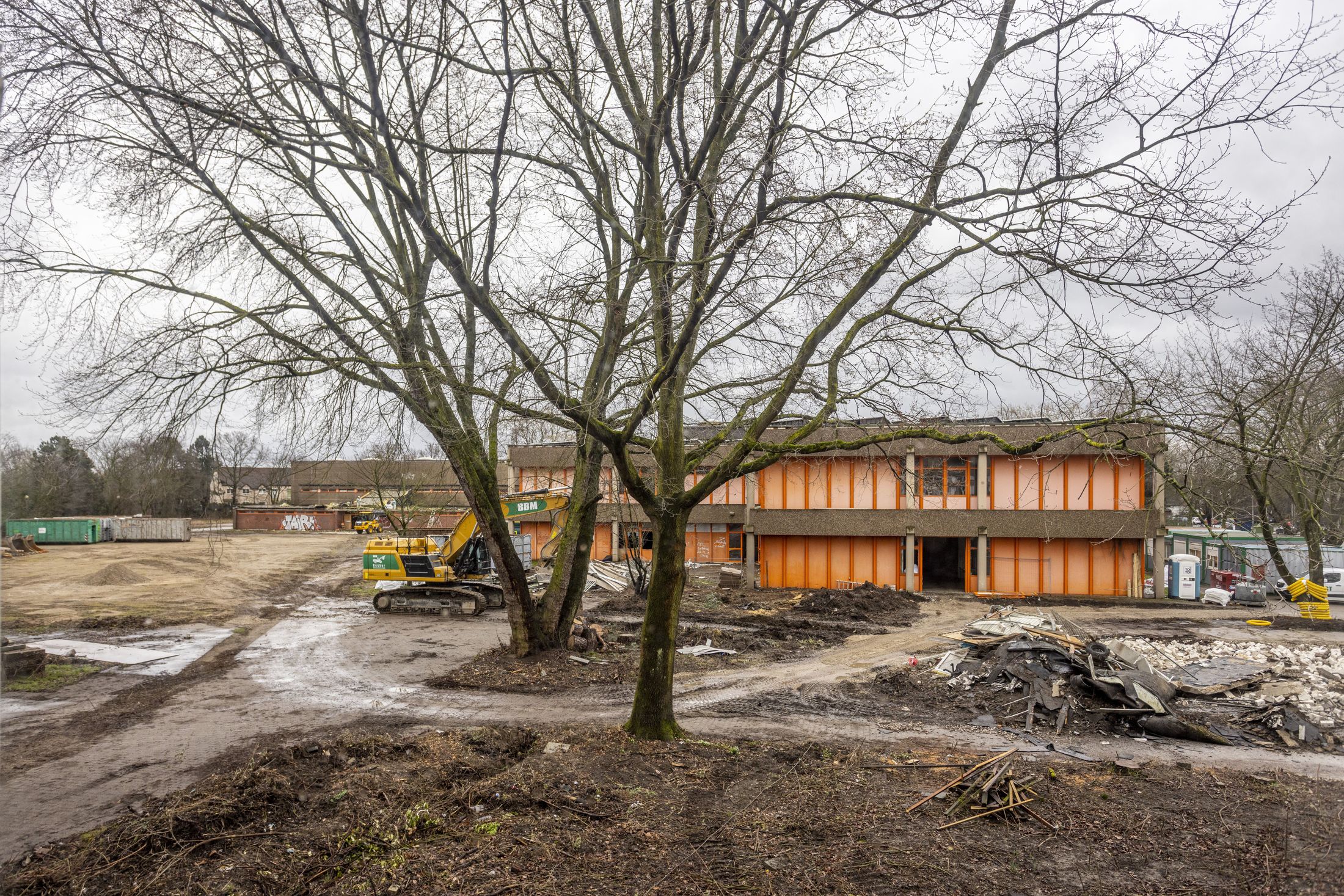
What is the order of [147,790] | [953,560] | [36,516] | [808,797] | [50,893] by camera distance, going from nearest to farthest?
[50,893] < [808,797] < [147,790] < [953,560] < [36,516]

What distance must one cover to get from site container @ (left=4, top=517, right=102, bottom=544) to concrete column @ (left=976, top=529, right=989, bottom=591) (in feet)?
160

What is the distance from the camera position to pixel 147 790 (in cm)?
809

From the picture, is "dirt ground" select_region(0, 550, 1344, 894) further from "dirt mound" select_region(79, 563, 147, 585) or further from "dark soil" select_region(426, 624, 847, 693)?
"dirt mound" select_region(79, 563, 147, 585)

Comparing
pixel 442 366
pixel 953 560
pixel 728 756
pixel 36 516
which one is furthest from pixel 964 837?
pixel 36 516

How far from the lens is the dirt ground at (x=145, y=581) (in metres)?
20.9

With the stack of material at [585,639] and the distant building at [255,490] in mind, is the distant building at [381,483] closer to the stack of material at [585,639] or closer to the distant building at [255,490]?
the distant building at [255,490]

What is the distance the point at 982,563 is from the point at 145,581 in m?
30.5

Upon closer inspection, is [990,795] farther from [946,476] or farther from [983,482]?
[946,476]

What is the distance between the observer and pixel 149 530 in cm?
4784

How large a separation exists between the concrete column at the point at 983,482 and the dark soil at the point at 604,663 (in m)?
10.7

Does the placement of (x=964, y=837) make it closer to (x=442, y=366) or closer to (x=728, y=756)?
(x=728, y=756)

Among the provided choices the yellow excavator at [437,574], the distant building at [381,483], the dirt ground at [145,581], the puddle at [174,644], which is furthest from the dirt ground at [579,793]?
the yellow excavator at [437,574]

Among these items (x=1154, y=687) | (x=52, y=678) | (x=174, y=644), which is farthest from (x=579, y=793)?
(x=174, y=644)

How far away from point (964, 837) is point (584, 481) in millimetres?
9300
